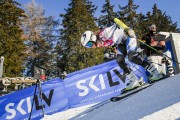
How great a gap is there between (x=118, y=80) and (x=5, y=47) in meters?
20.6

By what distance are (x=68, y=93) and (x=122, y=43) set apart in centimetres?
376

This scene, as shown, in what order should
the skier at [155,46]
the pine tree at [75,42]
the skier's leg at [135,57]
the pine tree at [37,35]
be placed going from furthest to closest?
the pine tree at [37,35], the pine tree at [75,42], the skier at [155,46], the skier's leg at [135,57]

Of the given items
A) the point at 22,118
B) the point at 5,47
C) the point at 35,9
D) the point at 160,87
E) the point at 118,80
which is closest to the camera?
the point at 160,87

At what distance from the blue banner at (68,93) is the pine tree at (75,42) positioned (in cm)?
2168

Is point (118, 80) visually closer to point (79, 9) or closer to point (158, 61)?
point (158, 61)

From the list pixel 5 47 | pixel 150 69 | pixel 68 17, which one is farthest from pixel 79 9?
pixel 150 69

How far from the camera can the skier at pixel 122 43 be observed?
7.45 m

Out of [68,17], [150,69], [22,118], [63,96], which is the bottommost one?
[22,118]

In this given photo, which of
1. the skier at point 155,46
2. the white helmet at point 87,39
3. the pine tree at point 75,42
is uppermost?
the pine tree at point 75,42

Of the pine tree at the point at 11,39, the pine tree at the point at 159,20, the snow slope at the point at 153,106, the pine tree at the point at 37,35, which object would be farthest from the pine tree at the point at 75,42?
the snow slope at the point at 153,106

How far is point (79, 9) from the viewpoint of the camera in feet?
125

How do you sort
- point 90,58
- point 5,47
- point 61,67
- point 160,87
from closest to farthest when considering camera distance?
point 160,87, point 5,47, point 90,58, point 61,67

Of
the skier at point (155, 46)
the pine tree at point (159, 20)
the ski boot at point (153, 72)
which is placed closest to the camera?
the ski boot at point (153, 72)

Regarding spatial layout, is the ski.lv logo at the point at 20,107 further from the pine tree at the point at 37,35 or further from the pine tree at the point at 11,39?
the pine tree at the point at 37,35
